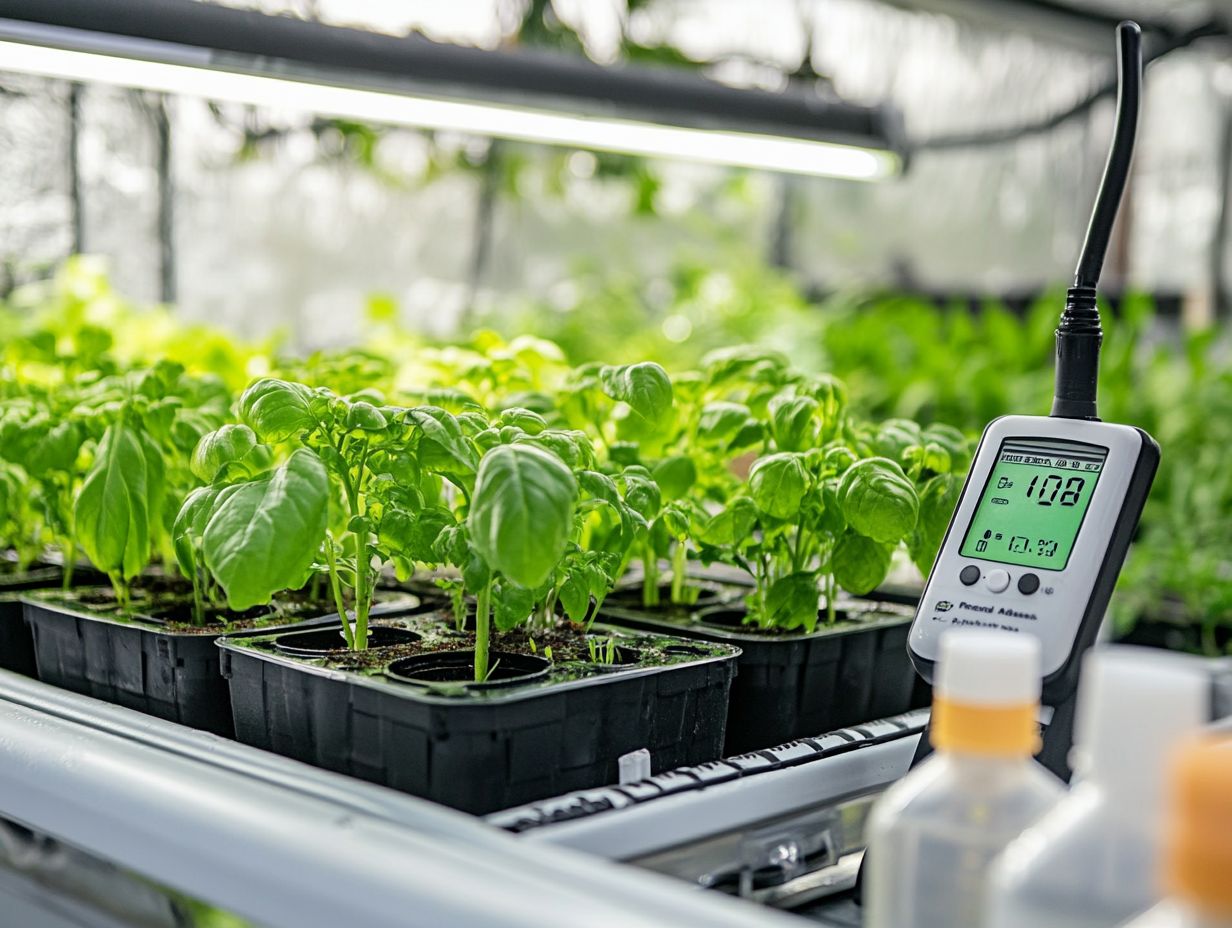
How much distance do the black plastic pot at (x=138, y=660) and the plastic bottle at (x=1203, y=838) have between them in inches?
26.5

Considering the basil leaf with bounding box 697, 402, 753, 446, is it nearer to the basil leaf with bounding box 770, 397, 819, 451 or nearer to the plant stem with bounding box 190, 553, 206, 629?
the basil leaf with bounding box 770, 397, 819, 451

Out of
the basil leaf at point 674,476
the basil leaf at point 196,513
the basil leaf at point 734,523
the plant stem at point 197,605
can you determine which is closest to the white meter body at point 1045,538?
the basil leaf at point 734,523

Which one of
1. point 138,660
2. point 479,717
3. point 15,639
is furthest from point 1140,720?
point 15,639

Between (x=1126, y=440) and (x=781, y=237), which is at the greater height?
(x=781, y=237)

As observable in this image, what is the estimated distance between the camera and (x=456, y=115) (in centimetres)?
137

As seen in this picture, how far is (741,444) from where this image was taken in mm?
1067

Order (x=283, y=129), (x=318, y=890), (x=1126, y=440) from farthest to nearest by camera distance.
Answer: (x=283, y=129) → (x=1126, y=440) → (x=318, y=890)

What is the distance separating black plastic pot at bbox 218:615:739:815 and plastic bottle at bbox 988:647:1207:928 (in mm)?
365

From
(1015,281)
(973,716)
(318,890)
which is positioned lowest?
(318,890)

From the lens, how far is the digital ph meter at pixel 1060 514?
698 mm

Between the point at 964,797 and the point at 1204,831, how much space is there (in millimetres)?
→ 115

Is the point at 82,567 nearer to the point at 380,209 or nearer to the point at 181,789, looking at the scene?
the point at 181,789

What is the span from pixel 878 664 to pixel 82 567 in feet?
2.57

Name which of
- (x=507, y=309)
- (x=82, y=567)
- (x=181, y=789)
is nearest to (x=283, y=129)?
(x=507, y=309)
